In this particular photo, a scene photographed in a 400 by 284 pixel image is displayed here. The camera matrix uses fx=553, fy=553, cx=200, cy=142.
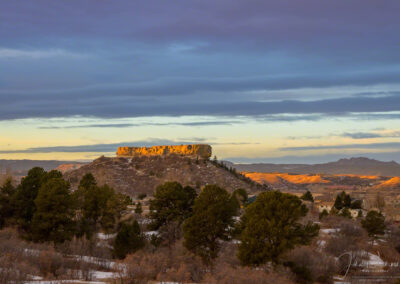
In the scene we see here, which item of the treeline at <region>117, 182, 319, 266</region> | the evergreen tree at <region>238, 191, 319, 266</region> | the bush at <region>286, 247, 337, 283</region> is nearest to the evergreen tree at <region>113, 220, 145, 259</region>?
the treeline at <region>117, 182, 319, 266</region>

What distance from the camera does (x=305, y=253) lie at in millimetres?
30109

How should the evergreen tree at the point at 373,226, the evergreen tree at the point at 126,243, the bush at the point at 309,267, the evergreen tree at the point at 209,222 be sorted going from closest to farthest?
the bush at the point at 309,267 → the evergreen tree at the point at 209,222 → the evergreen tree at the point at 126,243 → the evergreen tree at the point at 373,226

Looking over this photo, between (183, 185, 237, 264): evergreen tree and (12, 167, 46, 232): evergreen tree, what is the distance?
13790 millimetres

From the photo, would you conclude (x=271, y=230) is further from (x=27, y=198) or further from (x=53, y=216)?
(x=27, y=198)

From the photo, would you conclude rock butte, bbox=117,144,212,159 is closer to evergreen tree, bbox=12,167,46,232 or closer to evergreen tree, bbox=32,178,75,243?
evergreen tree, bbox=12,167,46,232

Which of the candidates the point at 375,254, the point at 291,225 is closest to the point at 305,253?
the point at 291,225

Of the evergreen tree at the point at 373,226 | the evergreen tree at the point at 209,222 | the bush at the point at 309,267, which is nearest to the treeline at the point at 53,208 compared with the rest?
the evergreen tree at the point at 209,222

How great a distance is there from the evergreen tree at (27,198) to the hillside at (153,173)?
6133 cm

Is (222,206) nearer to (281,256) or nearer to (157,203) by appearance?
(281,256)

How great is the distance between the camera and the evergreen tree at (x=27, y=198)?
3872cm

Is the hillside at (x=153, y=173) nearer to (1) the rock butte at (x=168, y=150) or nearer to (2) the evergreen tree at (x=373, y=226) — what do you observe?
(1) the rock butte at (x=168, y=150)

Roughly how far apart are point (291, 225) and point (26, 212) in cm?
2117

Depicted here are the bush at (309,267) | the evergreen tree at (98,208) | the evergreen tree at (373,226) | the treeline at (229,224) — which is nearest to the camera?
the treeline at (229,224)

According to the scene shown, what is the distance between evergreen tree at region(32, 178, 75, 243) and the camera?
1326 inches
